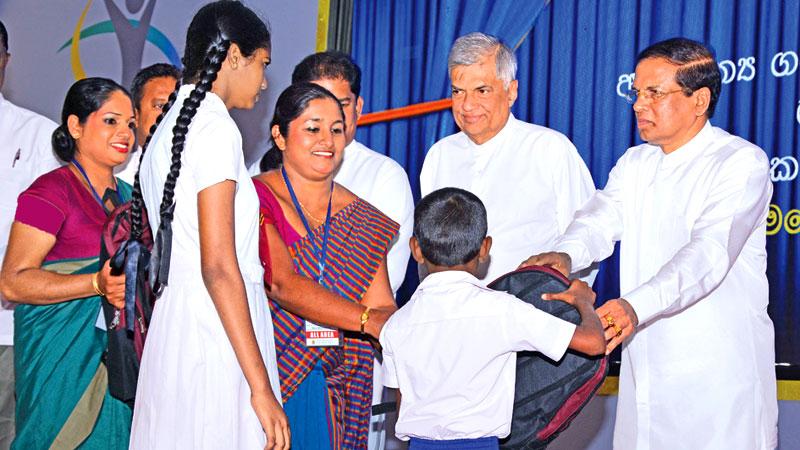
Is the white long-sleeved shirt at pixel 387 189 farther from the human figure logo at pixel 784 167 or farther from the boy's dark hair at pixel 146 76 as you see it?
the human figure logo at pixel 784 167

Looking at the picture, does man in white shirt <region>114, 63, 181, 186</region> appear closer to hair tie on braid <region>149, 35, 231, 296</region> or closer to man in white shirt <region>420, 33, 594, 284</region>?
man in white shirt <region>420, 33, 594, 284</region>

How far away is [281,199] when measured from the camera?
9.45 ft

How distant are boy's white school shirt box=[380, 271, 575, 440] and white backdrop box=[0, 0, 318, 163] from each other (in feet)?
11.6

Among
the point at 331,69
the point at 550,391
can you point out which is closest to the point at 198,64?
the point at 550,391

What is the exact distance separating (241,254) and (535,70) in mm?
2684

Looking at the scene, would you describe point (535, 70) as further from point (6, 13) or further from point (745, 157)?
point (6, 13)

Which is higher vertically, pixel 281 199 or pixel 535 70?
pixel 535 70

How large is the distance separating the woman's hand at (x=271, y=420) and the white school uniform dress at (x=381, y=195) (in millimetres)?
1474

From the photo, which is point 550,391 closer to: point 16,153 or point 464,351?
point 464,351

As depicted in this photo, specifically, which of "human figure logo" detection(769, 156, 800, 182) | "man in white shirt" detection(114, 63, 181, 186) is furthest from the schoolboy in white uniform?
"human figure logo" detection(769, 156, 800, 182)

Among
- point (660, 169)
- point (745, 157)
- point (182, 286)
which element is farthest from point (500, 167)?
point (182, 286)

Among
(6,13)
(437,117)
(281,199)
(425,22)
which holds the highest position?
(6,13)

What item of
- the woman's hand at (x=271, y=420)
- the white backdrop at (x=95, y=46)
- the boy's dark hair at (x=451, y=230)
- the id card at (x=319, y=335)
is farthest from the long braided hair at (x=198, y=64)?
the white backdrop at (x=95, y=46)

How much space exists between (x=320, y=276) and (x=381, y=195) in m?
1.15
